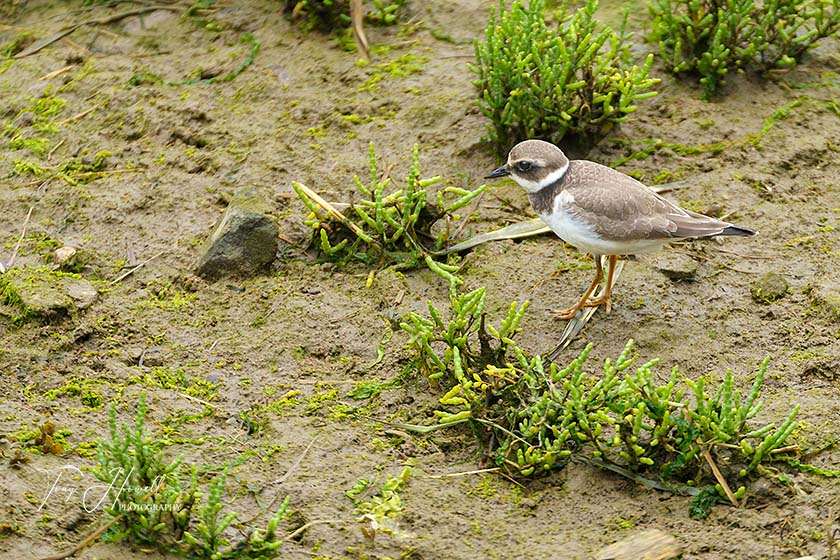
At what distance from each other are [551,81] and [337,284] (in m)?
1.95

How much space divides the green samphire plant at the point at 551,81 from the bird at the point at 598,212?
0.66 m

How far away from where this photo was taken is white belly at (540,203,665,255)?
18.8 feet

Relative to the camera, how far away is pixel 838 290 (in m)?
5.91

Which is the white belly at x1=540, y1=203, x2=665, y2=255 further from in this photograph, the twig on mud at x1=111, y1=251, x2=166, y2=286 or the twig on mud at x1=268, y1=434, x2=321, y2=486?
the twig on mud at x1=111, y1=251, x2=166, y2=286

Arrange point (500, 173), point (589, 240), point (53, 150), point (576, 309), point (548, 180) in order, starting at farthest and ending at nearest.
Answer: point (53, 150)
point (500, 173)
point (548, 180)
point (576, 309)
point (589, 240)

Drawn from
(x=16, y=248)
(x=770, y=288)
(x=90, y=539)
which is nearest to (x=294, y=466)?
(x=90, y=539)

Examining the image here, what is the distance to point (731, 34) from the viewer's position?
7.29 meters

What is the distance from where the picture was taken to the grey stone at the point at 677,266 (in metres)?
6.20

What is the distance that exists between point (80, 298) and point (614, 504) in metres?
3.27

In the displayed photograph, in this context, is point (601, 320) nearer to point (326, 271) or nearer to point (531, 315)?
point (531, 315)

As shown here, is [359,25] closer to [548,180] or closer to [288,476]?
[548,180]

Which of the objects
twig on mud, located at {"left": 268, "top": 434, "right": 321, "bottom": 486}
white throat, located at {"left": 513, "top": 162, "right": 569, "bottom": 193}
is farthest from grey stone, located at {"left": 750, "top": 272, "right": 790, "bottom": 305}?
twig on mud, located at {"left": 268, "top": 434, "right": 321, "bottom": 486}

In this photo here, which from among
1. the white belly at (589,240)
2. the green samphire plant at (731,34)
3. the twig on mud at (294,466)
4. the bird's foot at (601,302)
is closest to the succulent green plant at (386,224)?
the white belly at (589,240)

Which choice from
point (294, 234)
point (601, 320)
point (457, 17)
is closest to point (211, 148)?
point (294, 234)
